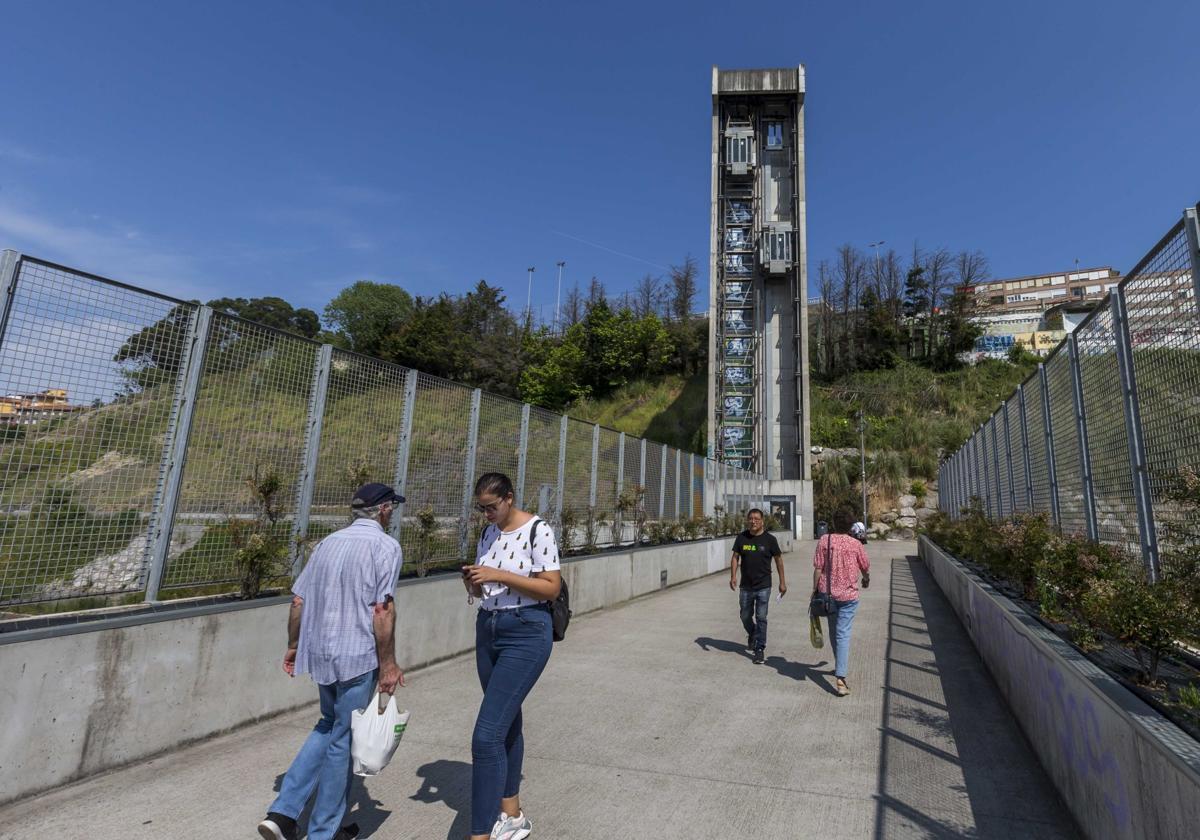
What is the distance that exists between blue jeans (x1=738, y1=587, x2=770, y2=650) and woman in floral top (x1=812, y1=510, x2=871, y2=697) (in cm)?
106

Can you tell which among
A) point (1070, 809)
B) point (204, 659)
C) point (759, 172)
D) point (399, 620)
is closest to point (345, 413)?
point (399, 620)

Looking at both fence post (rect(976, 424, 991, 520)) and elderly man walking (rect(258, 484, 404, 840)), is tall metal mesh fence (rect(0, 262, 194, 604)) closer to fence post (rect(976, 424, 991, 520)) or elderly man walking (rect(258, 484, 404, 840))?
elderly man walking (rect(258, 484, 404, 840))

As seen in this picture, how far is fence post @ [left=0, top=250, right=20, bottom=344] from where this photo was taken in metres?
4.03

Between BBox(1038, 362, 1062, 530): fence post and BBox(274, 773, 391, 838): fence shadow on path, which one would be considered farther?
BBox(1038, 362, 1062, 530): fence post

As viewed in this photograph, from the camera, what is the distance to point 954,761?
180 inches

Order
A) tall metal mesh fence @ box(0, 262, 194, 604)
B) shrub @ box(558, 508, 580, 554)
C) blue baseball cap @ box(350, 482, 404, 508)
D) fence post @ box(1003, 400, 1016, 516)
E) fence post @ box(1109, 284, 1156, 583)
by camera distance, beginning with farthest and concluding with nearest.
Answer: shrub @ box(558, 508, 580, 554) → fence post @ box(1003, 400, 1016, 516) → fence post @ box(1109, 284, 1156, 583) → tall metal mesh fence @ box(0, 262, 194, 604) → blue baseball cap @ box(350, 482, 404, 508)

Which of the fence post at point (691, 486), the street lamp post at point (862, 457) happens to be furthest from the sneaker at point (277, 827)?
the street lamp post at point (862, 457)

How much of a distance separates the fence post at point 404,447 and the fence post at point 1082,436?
693cm

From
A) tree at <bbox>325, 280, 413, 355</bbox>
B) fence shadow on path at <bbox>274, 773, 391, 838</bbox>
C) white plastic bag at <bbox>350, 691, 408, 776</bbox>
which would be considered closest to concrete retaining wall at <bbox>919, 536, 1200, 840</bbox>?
white plastic bag at <bbox>350, 691, 408, 776</bbox>

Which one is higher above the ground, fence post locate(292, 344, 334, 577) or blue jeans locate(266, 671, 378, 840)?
fence post locate(292, 344, 334, 577)

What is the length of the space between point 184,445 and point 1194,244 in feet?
22.9

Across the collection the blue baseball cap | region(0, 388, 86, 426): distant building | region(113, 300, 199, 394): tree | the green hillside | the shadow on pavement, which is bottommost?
the shadow on pavement

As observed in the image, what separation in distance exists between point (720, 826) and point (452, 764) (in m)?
1.86

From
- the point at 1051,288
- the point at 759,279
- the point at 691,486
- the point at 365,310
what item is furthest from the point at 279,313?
the point at 1051,288
